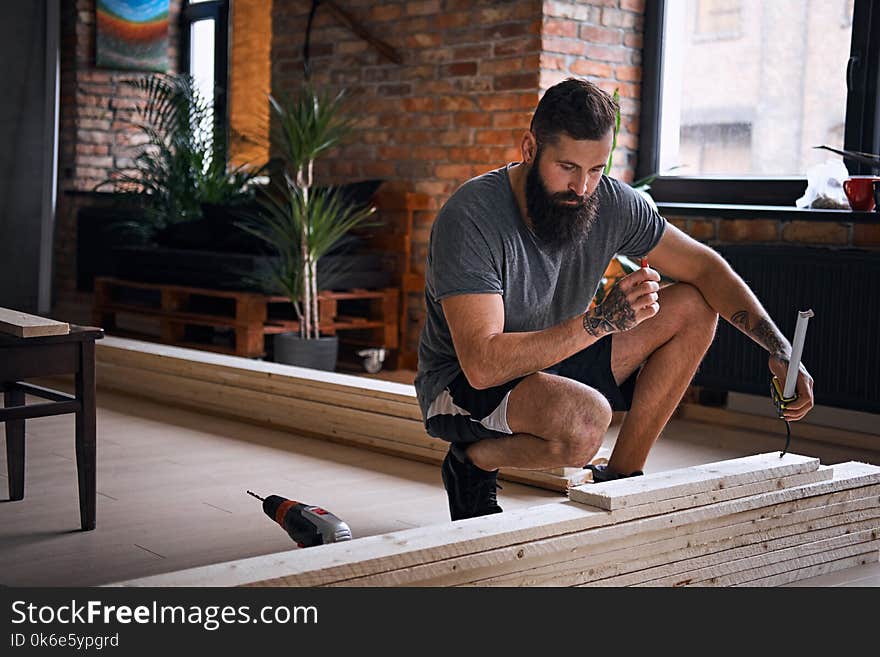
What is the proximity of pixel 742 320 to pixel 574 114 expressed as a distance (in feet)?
2.05

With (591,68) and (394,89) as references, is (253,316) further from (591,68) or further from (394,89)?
(591,68)

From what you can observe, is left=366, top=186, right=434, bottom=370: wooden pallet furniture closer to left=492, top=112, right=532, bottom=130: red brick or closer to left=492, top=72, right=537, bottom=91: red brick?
left=492, top=112, right=532, bottom=130: red brick

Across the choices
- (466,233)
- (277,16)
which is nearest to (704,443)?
(466,233)

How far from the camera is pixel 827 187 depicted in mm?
4273

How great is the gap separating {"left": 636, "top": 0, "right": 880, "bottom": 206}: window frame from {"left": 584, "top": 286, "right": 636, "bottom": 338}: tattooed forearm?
2.56 m

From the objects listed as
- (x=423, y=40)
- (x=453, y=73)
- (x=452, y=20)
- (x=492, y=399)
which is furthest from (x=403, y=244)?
(x=492, y=399)

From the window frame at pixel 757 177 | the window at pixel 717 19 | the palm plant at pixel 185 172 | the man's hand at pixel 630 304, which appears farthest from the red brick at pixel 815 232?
the palm plant at pixel 185 172

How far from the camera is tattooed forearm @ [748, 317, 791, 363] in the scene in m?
2.56

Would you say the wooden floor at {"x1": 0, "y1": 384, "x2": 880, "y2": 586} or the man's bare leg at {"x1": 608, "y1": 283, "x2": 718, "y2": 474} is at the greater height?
the man's bare leg at {"x1": 608, "y1": 283, "x2": 718, "y2": 474}

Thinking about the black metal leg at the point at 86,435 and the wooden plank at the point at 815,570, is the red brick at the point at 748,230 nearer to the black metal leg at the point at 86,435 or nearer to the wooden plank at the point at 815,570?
the wooden plank at the point at 815,570

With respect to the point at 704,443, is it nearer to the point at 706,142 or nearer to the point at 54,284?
the point at 706,142

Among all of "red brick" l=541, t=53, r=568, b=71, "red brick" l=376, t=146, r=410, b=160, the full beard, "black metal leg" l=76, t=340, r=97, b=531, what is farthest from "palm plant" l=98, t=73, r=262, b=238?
the full beard

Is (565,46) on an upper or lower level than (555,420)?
upper
